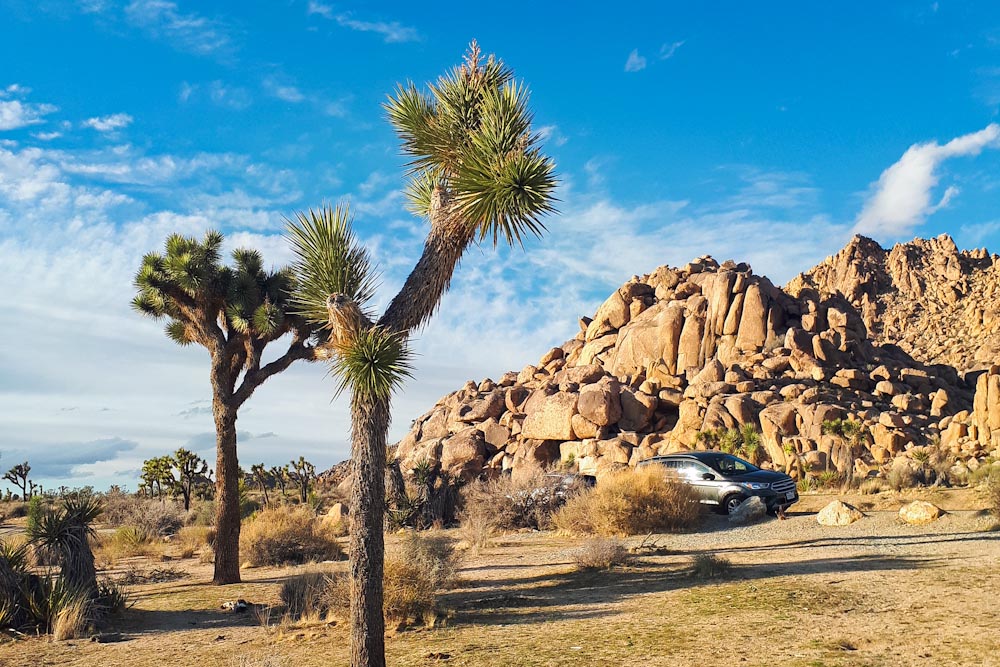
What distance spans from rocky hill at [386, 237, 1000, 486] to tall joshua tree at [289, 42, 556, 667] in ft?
74.9

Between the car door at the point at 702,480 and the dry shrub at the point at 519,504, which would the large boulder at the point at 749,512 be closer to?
the car door at the point at 702,480

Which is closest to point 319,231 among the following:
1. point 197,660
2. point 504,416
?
point 197,660

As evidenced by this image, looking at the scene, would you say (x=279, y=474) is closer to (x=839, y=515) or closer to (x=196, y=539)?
(x=196, y=539)

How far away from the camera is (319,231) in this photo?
28.1 ft

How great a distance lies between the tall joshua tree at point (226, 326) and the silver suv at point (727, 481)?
11.0m

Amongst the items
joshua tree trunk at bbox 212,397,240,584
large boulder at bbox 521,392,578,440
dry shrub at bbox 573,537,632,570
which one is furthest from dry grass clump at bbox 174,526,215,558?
large boulder at bbox 521,392,578,440

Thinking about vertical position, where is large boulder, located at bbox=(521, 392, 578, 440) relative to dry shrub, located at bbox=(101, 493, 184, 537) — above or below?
above

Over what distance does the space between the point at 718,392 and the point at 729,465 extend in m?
19.0

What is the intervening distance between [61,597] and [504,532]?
40.1ft

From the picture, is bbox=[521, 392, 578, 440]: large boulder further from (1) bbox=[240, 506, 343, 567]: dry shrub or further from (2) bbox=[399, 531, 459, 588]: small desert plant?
(2) bbox=[399, 531, 459, 588]: small desert plant

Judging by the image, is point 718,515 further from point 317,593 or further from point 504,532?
point 317,593

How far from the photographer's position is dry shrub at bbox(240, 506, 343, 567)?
57.8ft

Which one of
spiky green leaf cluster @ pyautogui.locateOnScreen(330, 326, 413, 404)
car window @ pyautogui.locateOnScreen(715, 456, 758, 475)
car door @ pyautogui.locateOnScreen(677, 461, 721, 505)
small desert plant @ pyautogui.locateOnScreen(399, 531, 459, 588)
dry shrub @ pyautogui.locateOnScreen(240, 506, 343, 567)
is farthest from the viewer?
car window @ pyautogui.locateOnScreen(715, 456, 758, 475)

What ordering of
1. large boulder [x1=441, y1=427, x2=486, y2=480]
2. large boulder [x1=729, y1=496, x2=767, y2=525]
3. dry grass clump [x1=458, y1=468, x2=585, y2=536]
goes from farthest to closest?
large boulder [x1=441, y1=427, x2=486, y2=480] → dry grass clump [x1=458, y1=468, x2=585, y2=536] → large boulder [x1=729, y1=496, x2=767, y2=525]
